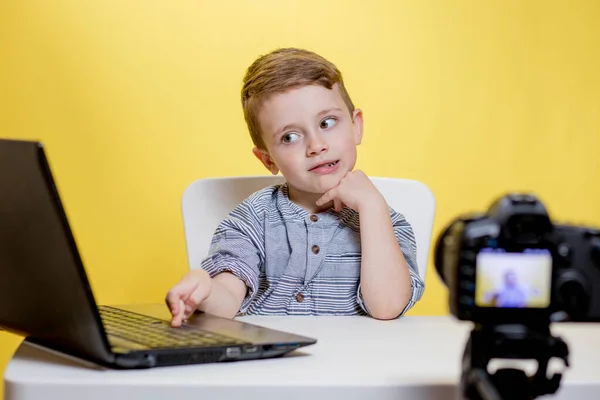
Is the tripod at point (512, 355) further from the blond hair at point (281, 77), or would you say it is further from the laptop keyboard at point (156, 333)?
the blond hair at point (281, 77)

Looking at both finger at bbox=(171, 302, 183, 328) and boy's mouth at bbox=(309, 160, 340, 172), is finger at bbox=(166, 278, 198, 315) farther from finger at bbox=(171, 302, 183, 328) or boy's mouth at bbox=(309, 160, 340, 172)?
boy's mouth at bbox=(309, 160, 340, 172)

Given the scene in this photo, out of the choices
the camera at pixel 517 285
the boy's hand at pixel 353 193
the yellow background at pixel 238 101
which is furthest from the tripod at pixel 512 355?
the yellow background at pixel 238 101

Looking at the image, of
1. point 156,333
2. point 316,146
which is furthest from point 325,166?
point 156,333

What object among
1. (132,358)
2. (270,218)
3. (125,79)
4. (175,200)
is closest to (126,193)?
(175,200)

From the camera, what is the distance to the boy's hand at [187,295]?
84 centimetres

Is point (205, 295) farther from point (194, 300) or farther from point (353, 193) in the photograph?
point (353, 193)

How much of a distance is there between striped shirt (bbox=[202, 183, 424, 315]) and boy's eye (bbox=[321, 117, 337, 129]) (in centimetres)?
12

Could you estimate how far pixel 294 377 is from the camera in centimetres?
62

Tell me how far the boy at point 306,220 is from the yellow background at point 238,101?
0.94 m

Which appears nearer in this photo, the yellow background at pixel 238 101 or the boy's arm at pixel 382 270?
the boy's arm at pixel 382 270

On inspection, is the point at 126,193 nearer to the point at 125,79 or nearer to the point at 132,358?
the point at 125,79

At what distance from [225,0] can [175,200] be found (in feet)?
1.66

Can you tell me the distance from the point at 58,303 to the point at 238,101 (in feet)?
5.20

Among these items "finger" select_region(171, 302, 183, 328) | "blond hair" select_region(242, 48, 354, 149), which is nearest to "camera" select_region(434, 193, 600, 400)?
"finger" select_region(171, 302, 183, 328)
